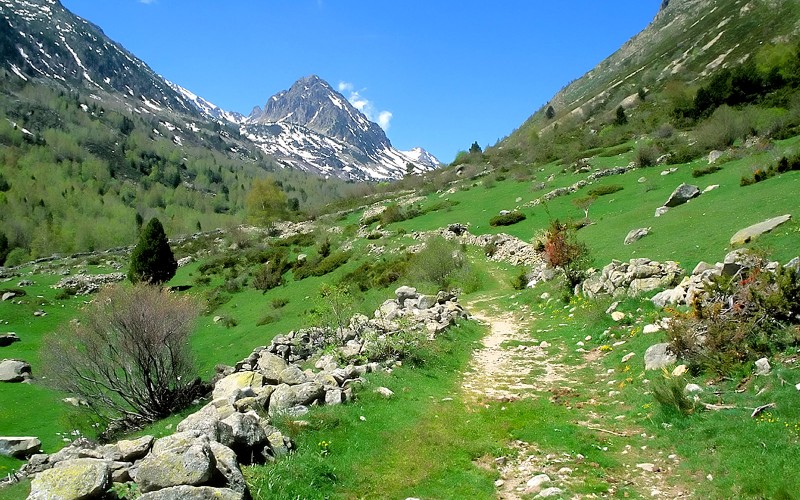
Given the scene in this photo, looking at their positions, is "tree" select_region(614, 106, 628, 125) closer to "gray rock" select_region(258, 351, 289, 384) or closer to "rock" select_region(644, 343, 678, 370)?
"rock" select_region(644, 343, 678, 370)

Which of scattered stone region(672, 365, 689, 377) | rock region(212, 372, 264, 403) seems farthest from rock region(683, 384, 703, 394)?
rock region(212, 372, 264, 403)

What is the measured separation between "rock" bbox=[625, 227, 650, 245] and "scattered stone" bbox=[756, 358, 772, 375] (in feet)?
54.8

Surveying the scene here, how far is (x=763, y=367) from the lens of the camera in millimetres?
8914

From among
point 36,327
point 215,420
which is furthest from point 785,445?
point 36,327

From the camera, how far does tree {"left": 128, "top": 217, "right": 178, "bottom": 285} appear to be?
56.8m

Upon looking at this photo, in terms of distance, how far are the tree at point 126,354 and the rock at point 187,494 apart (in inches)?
590

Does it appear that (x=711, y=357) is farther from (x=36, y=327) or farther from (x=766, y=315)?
(x=36, y=327)

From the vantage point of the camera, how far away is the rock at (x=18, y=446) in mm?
16797

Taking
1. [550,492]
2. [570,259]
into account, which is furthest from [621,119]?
[550,492]

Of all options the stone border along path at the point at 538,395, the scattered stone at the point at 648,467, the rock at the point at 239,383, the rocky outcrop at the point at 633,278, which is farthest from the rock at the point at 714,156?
the rock at the point at 239,383

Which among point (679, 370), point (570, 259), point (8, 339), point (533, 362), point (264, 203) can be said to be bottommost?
point (533, 362)

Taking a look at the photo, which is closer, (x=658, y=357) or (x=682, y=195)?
(x=658, y=357)

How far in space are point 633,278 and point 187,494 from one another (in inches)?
640

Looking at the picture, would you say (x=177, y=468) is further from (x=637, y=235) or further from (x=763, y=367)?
(x=637, y=235)
